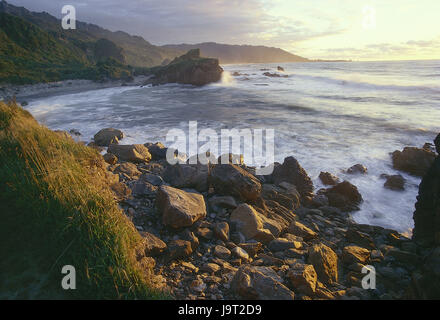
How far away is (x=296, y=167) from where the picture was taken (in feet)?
27.5

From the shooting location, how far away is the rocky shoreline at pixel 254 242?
3.44 meters

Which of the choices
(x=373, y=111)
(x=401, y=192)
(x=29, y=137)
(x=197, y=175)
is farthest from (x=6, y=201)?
(x=373, y=111)

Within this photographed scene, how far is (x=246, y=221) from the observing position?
4.99 m

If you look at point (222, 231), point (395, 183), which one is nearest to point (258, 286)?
point (222, 231)

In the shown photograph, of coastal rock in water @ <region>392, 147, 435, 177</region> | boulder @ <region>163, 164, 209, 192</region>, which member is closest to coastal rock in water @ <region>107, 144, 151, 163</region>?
boulder @ <region>163, 164, 209, 192</region>

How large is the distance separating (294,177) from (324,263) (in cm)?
426

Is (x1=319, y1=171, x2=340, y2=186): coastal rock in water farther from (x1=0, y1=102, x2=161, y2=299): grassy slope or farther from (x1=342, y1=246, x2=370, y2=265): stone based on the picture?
(x1=0, y1=102, x2=161, y2=299): grassy slope

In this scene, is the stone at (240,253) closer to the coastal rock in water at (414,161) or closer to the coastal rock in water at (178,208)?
the coastal rock in water at (178,208)

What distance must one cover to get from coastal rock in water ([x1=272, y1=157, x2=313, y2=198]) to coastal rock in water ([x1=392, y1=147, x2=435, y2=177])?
16.3 ft

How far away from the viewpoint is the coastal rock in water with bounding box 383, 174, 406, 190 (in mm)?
8945

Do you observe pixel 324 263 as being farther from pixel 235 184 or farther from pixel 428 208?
pixel 428 208
